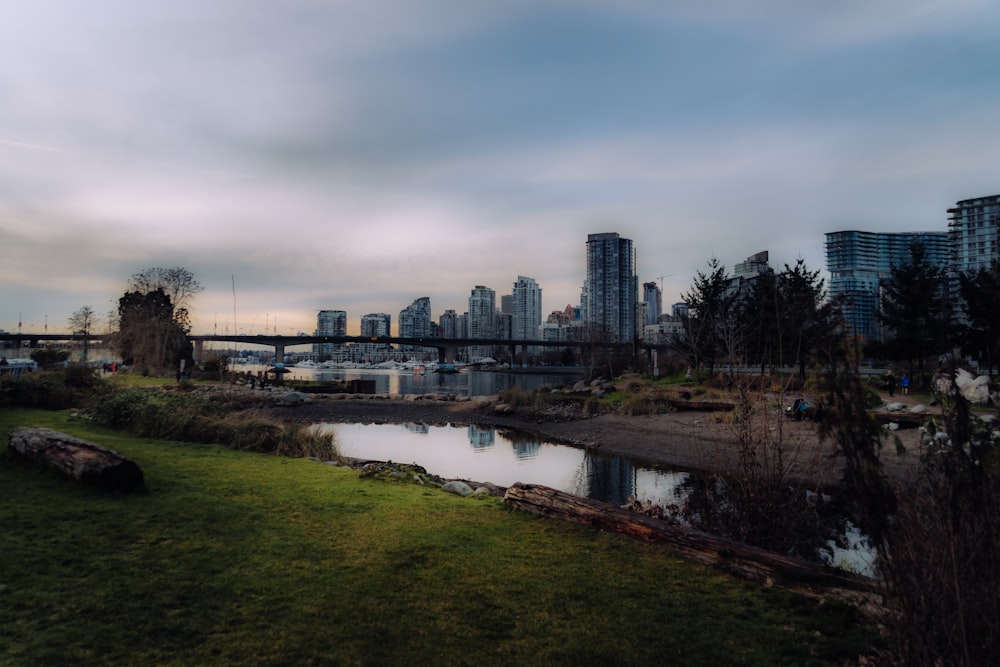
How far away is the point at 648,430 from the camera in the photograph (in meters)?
20.7

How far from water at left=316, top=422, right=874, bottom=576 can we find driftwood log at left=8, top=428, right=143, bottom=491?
7.30 meters

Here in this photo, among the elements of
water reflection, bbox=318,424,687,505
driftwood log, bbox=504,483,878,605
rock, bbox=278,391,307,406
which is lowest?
water reflection, bbox=318,424,687,505

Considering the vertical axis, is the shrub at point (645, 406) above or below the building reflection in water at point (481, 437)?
above

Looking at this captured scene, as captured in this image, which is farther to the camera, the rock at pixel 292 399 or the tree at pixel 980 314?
the rock at pixel 292 399

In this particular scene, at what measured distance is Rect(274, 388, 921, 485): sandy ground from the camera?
9.56 m

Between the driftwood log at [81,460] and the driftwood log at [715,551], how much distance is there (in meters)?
4.94

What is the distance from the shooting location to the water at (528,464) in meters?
12.0

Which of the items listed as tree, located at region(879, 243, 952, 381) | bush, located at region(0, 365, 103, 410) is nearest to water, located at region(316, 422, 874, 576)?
bush, located at region(0, 365, 103, 410)

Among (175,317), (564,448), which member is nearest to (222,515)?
(564,448)

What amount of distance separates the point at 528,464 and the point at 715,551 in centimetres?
1130

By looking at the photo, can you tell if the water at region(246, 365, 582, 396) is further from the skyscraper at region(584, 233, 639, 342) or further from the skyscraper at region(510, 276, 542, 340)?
the skyscraper at region(510, 276, 542, 340)

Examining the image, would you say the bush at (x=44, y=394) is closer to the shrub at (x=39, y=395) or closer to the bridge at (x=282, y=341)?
the shrub at (x=39, y=395)

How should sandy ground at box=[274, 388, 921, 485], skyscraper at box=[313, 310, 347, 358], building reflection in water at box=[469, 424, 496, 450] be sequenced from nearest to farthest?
sandy ground at box=[274, 388, 921, 485], building reflection in water at box=[469, 424, 496, 450], skyscraper at box=[313, 310, 347, 358]

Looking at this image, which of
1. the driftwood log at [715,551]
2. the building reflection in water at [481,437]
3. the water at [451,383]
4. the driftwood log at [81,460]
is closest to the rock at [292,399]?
the water at [451,383]
